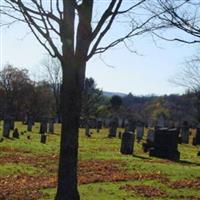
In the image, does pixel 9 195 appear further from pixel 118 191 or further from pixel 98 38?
pixel 98 38

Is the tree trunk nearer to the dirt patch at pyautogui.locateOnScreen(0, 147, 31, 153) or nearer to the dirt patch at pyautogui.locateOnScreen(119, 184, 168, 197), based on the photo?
the dirt patch at pyautogui.locateOnScreen(119, 184, 168, 197)

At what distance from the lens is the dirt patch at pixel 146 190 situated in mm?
12248

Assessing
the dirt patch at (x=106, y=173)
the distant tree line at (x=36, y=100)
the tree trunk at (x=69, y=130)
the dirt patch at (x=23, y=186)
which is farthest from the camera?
the distant tree line at (x=36, y=100)

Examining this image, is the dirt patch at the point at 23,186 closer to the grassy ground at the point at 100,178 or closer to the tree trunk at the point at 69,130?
the grassy ground at the point at 100,178

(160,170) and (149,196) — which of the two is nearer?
(149,196)

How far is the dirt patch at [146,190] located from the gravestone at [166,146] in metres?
10.6

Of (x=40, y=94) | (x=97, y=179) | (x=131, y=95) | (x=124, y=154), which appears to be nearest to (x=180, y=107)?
(x=40, y=94)

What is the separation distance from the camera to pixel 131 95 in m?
167

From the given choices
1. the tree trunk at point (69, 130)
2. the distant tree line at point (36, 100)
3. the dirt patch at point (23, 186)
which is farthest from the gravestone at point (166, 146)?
the distant tree line at point (36, 100)

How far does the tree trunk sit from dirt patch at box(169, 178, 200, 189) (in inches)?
203

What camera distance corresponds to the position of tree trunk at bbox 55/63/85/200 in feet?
29.1

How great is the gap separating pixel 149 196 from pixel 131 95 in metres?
155

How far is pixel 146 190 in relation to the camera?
42.2 feet

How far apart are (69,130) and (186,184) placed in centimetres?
604
